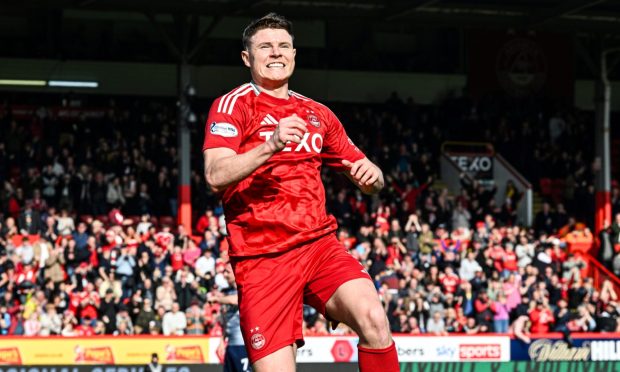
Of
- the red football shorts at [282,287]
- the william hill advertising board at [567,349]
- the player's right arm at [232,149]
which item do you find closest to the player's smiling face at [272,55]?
the player's right arm at [232,149]

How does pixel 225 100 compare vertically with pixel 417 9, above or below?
below

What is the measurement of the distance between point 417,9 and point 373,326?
72.8 ft

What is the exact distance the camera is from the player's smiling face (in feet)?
19.3

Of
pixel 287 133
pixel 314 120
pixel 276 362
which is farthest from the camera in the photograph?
pixel 314 120

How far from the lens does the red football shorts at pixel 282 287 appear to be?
5824 mm

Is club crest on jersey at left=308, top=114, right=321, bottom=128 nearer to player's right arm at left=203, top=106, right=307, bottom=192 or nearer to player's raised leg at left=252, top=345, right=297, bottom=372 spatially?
player's right arm at left=203, top=106, right=307, bottom=192

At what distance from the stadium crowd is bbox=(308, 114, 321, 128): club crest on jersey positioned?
1423cm

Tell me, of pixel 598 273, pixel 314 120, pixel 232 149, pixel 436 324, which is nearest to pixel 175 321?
pixel 436 324

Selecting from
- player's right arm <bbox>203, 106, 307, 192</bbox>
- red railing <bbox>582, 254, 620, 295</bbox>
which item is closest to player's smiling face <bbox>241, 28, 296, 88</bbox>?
player's right arm <bbox>203, 106, 307, 192</bbox>

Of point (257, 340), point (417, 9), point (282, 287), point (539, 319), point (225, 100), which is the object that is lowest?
point (539, 319)

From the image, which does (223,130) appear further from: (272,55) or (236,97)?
(272,55)

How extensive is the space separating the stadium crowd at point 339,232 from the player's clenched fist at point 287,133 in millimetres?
14904

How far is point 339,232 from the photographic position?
23562mm

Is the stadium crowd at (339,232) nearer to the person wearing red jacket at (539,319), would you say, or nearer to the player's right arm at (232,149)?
the person wearing red jacket at (539,319)
